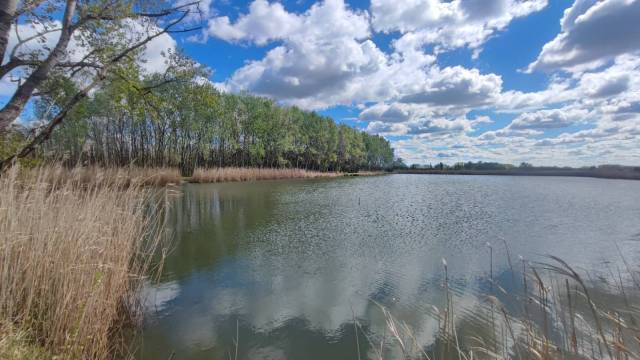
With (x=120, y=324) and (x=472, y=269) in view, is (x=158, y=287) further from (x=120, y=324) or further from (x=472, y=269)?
(x=472, y=269)

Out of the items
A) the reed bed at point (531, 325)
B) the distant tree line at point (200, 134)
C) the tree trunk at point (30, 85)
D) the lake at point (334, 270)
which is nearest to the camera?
the reed bed at point (531, 325)

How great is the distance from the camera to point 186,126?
98.1ft

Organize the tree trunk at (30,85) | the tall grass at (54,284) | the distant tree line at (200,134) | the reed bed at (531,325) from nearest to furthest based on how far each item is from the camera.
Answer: the tall grass at (54,284) < the reed bed at (531,325) < the tree trunk at (30,85) < the distant tree line at (200,134)

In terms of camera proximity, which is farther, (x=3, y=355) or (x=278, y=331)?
(x=278, y=331)

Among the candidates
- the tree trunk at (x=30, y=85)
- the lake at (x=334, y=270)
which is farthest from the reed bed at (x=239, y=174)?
the tree trunk at (x=30, y=85)

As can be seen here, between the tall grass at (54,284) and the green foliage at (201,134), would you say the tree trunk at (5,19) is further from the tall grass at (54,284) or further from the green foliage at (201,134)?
the green foliage at (201,134)

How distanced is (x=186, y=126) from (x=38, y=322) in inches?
1192

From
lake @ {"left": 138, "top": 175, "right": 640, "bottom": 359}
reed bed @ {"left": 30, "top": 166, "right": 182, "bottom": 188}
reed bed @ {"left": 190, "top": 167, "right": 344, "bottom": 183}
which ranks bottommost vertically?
lake @ {"left": 138, "top": 175, "right": 640, "bottom": 359}

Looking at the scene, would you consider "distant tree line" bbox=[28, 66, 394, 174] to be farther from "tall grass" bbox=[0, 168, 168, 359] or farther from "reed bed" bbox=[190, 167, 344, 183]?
"tall grass" bbox=[0, 168, 168, 359]

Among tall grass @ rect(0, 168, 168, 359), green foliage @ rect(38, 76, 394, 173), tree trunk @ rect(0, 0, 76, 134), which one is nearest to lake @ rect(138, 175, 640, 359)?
tall grass @ rect(0, 168, 168, 359)

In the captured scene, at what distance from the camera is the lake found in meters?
3.32

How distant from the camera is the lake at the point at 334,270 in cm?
332

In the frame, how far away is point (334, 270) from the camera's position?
5.50 m

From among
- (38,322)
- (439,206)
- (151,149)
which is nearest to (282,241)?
(38,322)
